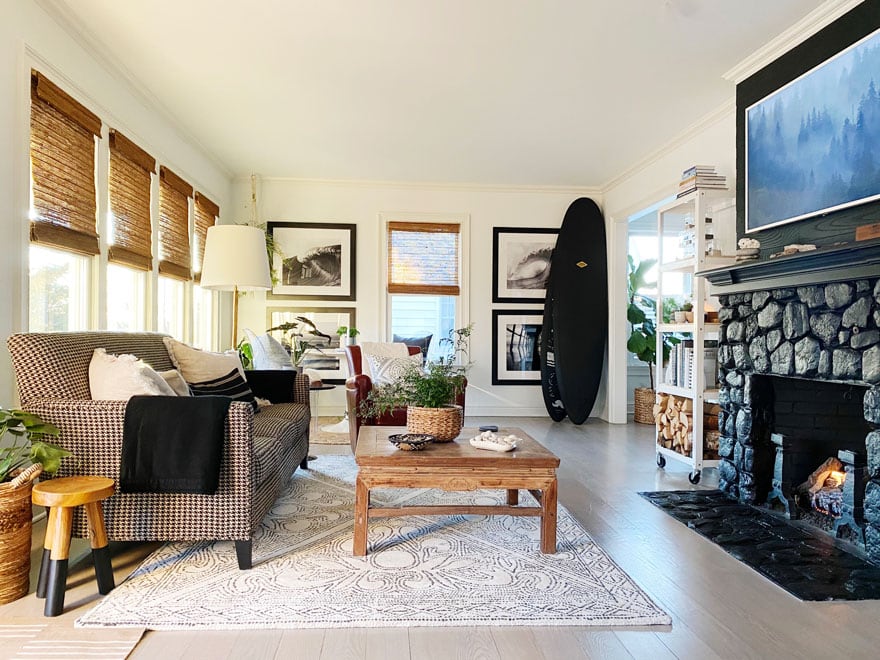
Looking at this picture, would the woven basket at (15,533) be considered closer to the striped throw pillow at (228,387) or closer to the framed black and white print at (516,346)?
the striped throw pillow at (228,387)

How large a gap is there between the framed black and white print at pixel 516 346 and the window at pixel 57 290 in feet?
13.3

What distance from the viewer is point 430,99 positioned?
4.07 m

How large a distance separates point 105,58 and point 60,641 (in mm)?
3230

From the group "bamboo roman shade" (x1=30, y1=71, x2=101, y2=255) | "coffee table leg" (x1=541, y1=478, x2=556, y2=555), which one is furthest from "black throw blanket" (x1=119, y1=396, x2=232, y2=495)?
"bamboo roman shade" (x1=30, y1=71, x2=101, y2=255)

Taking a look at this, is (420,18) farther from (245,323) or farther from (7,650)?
(245,323)

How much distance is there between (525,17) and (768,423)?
253 cm

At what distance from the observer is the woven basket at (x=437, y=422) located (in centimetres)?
263

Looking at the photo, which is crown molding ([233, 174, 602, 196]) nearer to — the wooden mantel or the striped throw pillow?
the wooden mantel

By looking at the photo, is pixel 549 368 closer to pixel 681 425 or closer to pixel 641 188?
pixel 641 188

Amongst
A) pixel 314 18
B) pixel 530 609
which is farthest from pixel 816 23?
pixel 530 609

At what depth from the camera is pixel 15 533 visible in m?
1.96

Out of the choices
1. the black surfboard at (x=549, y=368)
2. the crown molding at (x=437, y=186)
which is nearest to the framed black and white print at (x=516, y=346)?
the black surfboard at (x=549, y=368)

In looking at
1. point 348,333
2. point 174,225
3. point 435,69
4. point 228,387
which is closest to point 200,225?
point 174,225

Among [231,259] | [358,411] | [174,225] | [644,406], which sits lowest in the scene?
[644,406]
